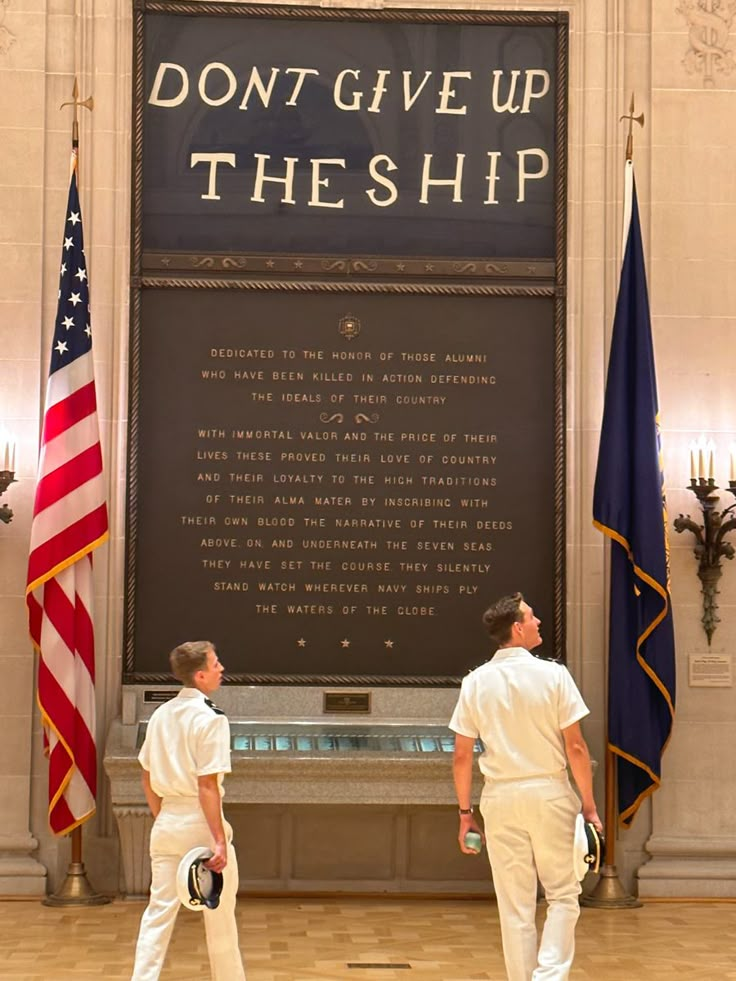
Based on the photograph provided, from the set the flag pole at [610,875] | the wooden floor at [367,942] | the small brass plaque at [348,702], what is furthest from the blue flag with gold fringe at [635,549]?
the small brass plaque at [348,702]

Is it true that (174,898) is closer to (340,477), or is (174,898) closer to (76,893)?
(76,893)

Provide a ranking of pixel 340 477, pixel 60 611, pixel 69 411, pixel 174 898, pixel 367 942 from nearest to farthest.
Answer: pixel 174 898 → pixel 367 942 → pixel 60 611 → pixel 69 411 → pixel 340 477

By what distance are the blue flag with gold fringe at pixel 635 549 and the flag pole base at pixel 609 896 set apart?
35 centimetres

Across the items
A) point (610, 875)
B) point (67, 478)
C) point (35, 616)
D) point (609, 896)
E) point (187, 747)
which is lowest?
point (609, 896)

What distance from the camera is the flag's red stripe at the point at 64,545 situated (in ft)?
29.2

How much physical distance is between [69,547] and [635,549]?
11.2 ft

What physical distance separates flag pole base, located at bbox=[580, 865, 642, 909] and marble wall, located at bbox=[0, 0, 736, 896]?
0.25 meters

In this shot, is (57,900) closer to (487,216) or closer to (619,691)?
(619,691)

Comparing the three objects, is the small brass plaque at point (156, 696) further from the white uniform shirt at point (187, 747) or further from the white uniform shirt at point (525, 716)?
the white uniform shirt at point (525, 716)

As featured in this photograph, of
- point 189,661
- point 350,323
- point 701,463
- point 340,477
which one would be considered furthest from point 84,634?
point 701,463

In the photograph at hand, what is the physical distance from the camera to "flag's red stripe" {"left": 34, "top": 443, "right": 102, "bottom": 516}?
29.3ft

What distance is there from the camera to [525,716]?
19.5 ft

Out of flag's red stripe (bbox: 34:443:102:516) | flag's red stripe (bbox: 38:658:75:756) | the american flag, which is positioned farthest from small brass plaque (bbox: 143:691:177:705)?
flag's red stripe (bbox: 34:443:102:516)

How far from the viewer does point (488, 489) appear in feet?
31.8
